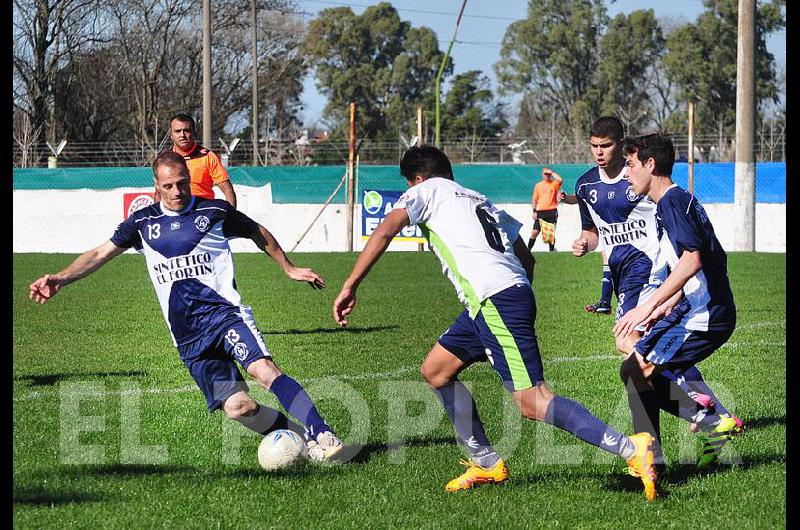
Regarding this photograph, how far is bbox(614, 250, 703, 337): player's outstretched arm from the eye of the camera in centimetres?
497

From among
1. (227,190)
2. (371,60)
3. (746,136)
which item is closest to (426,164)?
(227,190)

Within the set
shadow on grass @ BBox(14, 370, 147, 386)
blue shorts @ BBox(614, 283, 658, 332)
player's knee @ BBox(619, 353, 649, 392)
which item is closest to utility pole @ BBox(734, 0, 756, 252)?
blue shorts @ BBox(614, 283, 658, 332)

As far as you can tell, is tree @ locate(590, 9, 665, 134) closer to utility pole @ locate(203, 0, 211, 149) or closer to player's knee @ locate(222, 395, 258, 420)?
utility pole @ locate(203, 0, 211, 149)

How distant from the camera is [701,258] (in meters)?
5.04

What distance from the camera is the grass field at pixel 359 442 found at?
4.75 m

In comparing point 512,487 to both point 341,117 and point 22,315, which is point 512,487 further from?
point 341,117

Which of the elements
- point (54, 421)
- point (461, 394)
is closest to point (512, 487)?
point (461, 394)

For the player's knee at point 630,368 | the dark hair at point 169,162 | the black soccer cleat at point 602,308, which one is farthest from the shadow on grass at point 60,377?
the black soccer cleat at point 602,308

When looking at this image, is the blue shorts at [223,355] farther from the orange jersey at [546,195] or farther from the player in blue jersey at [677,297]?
the orange jersey at [546,195]

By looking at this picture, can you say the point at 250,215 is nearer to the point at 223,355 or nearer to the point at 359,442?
the point at 359,442

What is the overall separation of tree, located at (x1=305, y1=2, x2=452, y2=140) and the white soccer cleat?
60344 mm

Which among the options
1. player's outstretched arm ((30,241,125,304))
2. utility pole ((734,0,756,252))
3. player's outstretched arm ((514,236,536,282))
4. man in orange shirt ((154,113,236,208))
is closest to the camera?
player's outstretched arm ((514,236,536,282))

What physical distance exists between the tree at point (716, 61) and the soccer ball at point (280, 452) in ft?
178

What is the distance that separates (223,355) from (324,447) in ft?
2.34
